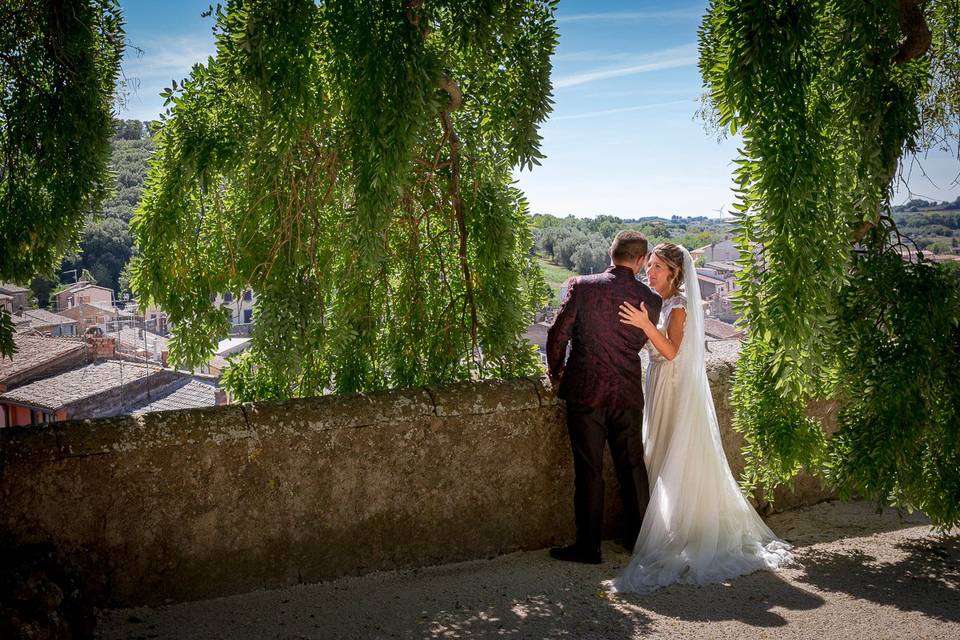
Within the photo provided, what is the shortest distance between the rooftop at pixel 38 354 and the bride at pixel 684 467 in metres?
3.91

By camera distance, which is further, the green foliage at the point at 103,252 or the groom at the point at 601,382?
the green foliage at the point at 103,252

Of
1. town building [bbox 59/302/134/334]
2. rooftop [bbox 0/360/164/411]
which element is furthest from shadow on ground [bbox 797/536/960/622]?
rooftop [bbox 0/360/164/411]

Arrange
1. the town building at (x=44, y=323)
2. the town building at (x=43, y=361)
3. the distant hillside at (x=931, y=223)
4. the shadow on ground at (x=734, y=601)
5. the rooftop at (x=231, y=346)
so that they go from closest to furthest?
the shadow on ground at (x=734, y=601) < the town building at (x=44, y=323) < the distant hillside at (x=931, y=223) < the rooftop at (x=231, y=346) < the town building at (x=43, y=361)

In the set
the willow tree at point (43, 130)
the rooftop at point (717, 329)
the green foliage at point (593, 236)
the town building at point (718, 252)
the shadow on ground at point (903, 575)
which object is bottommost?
the shadow on ground at point (903, 575)

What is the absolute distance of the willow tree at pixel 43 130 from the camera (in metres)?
3.89

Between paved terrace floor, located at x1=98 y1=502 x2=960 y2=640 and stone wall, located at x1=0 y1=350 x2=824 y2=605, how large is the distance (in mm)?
136

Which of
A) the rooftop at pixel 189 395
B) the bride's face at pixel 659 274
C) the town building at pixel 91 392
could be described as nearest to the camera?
the bride's face at pixel 659 274

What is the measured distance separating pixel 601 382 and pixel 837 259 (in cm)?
133

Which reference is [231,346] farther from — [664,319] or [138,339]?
[664,319]

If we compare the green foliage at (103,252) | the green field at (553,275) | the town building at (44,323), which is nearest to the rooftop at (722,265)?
the green field at (553,275)

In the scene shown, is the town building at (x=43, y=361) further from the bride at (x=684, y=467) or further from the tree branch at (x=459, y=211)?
the bride at (x=684, y=467)

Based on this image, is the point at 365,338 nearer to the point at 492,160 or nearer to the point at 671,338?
the point at 492,160

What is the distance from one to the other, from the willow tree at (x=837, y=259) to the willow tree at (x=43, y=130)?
294cm

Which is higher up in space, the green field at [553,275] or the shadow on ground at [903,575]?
the green field at [553,275]
